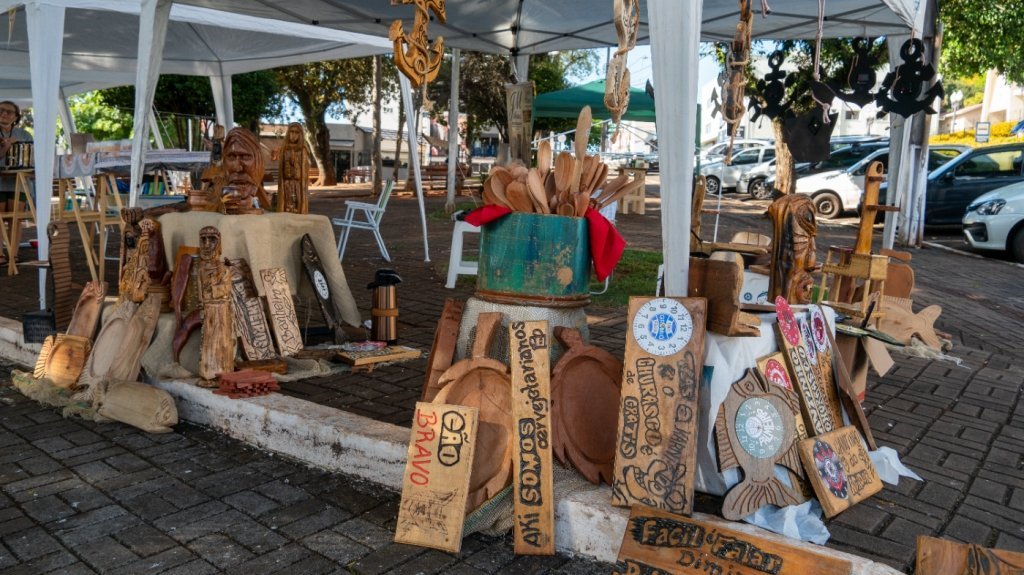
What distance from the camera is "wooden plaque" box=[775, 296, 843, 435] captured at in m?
3.04

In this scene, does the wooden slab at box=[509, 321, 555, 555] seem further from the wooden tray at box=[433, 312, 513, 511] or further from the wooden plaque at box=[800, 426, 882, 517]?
the wooden plaque at box=[800, 426, 882, 517]

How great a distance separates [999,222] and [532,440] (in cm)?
1103

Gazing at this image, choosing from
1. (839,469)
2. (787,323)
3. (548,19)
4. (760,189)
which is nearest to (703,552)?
(839,469)

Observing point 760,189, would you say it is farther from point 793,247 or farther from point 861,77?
point 793,247

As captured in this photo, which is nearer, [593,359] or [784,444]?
[784,444]

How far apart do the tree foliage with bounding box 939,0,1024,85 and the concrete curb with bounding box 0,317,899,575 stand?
13664 millimetres

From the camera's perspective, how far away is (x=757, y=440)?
279 centimetres

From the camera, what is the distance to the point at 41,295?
243 inches

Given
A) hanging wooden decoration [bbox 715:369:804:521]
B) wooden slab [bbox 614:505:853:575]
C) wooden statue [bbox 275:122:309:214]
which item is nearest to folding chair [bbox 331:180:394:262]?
wooden statue [bbox 275:122:309:214]

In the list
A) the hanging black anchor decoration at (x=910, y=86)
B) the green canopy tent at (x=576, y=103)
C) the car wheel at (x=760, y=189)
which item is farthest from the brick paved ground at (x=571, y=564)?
the car wheel at (x=760, y=189)

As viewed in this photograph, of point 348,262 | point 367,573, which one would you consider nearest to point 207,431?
point 367,573

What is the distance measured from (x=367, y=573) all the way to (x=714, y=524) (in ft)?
3.64

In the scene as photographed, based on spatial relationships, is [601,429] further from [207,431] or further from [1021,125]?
[1021,125]

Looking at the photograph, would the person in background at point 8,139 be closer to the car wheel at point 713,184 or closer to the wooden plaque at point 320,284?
the wooden plaque at point 320,284
